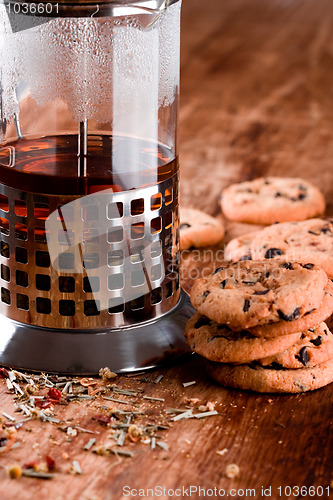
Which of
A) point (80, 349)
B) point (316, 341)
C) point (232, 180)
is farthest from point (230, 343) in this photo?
point (232, 180)

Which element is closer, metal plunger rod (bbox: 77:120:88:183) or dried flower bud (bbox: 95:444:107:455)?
dried flower bud (bbox: 95:444:107:455)

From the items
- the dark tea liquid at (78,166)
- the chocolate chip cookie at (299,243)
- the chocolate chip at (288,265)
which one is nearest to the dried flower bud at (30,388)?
the dark tea liquid at (78,166)

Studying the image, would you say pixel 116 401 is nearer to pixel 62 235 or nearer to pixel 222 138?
pixel 62 235

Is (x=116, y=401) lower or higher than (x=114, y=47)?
lower

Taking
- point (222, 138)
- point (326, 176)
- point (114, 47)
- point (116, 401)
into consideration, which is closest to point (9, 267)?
point (116, 401)

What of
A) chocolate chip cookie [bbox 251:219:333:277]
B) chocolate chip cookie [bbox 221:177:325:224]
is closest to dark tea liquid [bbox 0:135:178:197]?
chocolate chip cookie [bbox 251:219:333:277]

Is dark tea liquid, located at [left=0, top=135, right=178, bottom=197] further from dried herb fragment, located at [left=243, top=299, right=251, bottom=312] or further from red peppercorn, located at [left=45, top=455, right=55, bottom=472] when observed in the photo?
red peppercorn, located at [left=45, top=455, right=55, bottom=472]

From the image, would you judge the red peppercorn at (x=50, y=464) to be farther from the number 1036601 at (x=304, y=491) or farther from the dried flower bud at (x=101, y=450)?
the number 1036601 at (x=304, y=491)
